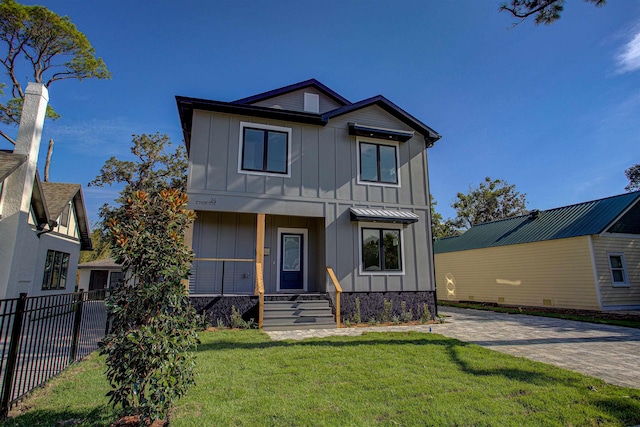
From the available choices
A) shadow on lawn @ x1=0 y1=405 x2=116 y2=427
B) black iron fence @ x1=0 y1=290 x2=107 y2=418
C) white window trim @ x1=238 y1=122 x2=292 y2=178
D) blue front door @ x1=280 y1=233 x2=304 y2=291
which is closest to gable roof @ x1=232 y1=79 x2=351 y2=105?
white window trim @ x1=238 y1=122 x2=292 y2=178

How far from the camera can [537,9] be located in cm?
761

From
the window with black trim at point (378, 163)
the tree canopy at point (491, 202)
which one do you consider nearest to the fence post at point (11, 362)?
the window with black trim at point (378, 163)

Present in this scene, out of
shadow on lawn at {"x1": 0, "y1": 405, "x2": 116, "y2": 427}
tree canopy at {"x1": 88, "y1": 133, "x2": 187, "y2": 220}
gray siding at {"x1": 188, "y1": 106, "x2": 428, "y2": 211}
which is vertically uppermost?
tree canopy at {"x1": 88, "y1": 133, "x2": 187, "y2": 220}

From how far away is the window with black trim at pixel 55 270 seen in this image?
13944mm

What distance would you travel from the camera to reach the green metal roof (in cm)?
1357

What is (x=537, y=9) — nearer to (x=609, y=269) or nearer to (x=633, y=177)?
(x=609, y=269)

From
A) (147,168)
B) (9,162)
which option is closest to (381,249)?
(9,162)

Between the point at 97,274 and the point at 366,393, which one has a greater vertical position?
the point at 97,274

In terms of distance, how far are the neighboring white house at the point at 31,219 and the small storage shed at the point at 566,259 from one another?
64.9ft

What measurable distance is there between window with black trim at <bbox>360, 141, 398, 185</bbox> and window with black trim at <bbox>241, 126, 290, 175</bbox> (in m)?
2.70

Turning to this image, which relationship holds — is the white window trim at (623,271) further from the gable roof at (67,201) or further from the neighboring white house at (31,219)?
the gable roof at (67,201)

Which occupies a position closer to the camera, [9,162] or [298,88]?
[9,162]

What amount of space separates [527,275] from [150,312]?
16833 mm

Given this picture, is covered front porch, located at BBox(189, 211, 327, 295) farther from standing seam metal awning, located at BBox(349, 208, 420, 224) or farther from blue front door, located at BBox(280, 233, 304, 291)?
standing seam metal awning, located at BBox(349, 208, 420, 224)
